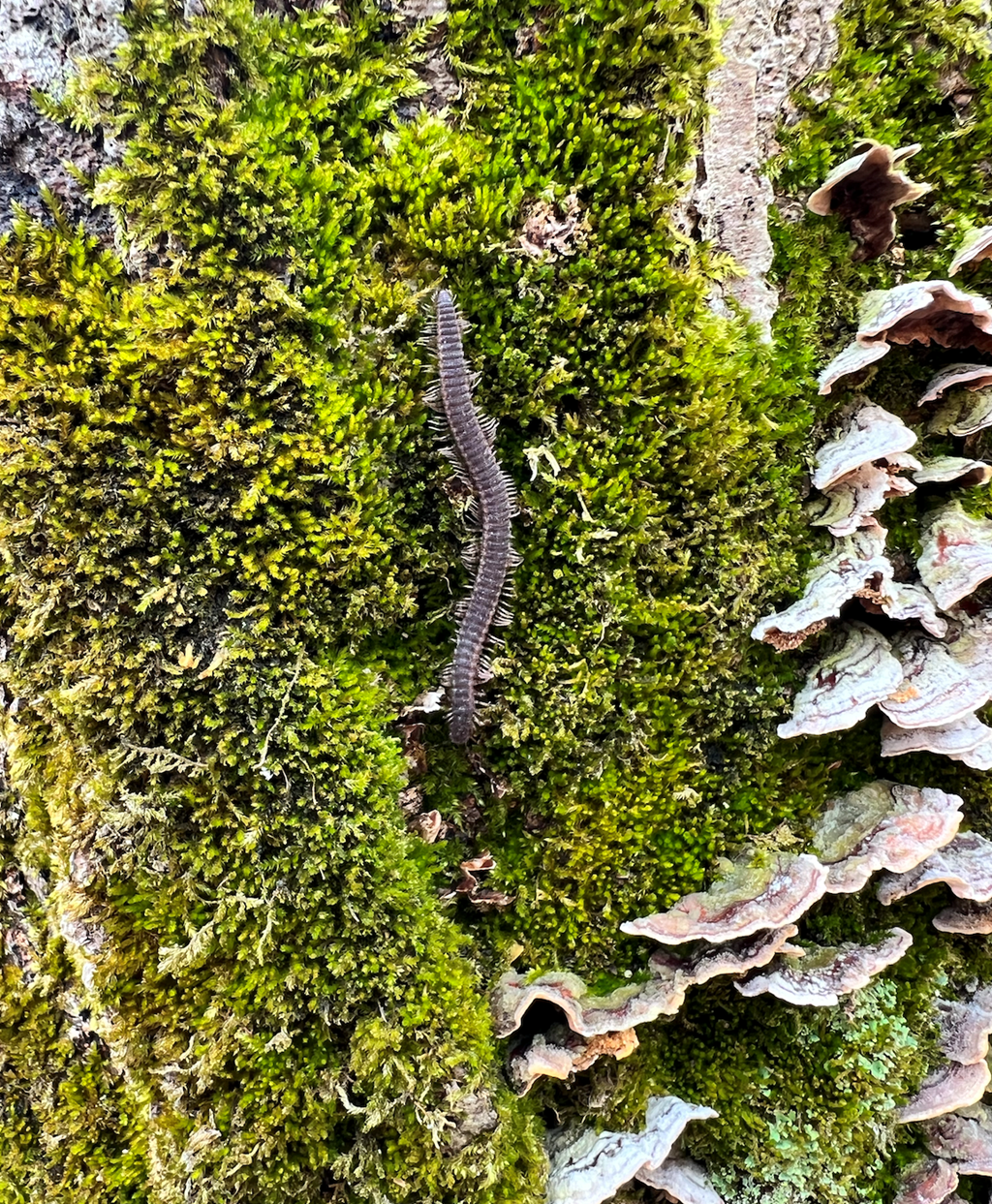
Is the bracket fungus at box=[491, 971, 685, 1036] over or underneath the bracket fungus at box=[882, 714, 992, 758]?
underneath

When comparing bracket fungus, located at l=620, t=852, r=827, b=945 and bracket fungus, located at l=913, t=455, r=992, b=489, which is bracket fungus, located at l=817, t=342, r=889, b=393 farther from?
bracket fungus, located at l=620, t=852, r=827, b=945

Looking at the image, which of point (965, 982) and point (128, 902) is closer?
point (128, 902)

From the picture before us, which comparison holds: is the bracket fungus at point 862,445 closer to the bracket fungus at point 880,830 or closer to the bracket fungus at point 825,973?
the bracket fungus at point 880,830

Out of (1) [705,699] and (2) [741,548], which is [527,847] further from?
(2) [741,548]

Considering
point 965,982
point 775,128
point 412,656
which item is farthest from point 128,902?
A: point 775,128

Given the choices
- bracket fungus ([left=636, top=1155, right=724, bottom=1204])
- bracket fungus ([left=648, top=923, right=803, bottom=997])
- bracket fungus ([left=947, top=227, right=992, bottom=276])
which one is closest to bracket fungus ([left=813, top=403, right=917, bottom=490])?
bracket fungus ([left=947, top=227, right=992, bottom=276])
